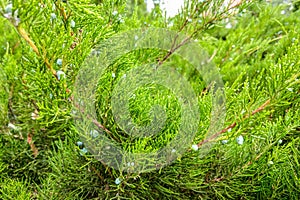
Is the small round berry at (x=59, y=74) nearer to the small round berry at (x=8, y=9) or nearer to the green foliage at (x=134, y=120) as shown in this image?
the green foliage at (x=134, y=120)

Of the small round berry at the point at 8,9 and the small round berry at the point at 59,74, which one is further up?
the small round berry at the point at 8,9

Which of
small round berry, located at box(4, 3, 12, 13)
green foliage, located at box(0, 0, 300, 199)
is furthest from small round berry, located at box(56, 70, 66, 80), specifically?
small round berry, located at box(4, 3, 12, 13)

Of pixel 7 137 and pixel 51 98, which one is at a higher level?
pixel 51 98

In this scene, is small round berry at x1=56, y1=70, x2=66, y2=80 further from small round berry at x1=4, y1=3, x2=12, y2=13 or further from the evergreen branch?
small round berry at x1=4, y1=3, x2=12, y2=13

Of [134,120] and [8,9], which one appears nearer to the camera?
[8,9]

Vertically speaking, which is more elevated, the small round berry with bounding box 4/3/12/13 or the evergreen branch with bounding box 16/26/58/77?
the small round berry with bounding box 4/3/12/13

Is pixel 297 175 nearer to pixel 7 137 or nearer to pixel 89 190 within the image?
pixel 89 190

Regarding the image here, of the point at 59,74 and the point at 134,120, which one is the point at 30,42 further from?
the point at 134,120

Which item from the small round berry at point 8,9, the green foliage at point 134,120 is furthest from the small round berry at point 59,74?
the small round berry at point 8,9

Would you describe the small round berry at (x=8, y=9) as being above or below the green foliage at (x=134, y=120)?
above

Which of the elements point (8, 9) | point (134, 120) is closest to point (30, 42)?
point (8, 9)

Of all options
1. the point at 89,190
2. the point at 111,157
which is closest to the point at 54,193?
the point at 89,190
